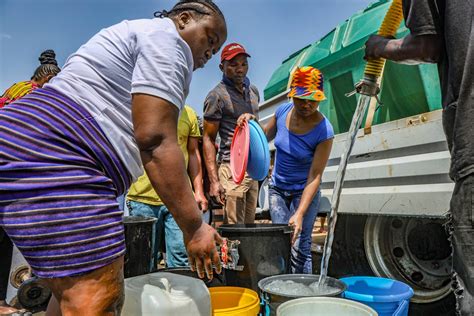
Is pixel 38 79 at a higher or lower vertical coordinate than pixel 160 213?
higher

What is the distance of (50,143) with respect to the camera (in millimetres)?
1189

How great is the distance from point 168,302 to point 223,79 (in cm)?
237

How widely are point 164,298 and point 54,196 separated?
0.60 m

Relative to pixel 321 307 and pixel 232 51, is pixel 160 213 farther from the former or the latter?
pixel 321 307

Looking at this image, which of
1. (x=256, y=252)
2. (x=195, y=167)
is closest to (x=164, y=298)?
(x=256, y=252)

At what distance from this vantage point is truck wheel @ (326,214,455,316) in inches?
115

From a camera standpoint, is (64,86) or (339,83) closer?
(64,86)

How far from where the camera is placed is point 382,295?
2076mm

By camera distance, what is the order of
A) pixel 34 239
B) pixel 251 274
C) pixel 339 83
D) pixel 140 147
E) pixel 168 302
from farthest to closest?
1. pixel 339 83
2. pixel 251 274
3. pixel 168 302
4. pixel 140 147
5. pixel 34 239

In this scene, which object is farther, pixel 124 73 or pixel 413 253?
pixel 413 253

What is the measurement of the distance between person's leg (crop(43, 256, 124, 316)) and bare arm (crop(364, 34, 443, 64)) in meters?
1.33

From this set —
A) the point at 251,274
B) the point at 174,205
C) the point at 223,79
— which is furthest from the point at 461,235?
the point at 223,79

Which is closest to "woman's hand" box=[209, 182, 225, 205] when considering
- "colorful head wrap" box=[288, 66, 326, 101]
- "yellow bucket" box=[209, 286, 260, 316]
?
"colorful head wrap" box=[288, 66, 326, 101]

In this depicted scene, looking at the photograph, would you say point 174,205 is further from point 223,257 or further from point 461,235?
point 461,235
